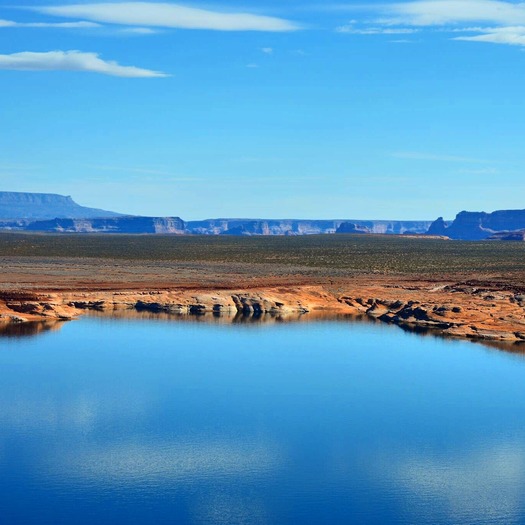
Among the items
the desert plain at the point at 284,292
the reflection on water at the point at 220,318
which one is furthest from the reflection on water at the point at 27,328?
the desert plain at the point at 284,292

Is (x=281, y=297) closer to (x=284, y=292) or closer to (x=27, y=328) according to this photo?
(x=284, y=292)

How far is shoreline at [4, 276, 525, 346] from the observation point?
5619cm

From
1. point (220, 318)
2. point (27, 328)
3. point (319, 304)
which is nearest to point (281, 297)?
point (319, 304)

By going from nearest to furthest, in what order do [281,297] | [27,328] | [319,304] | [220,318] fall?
[27,328]
[220,318]
[281,297]
[319,304]

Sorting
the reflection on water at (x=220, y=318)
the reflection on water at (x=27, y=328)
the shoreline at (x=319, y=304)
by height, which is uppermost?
the shoreline at (x=319, y=304)

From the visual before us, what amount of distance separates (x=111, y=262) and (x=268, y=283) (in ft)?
102

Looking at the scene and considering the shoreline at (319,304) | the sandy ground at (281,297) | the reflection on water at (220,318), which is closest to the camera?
the reflection on water at (220,318)

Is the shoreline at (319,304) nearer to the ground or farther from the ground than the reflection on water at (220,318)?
farther from the ground

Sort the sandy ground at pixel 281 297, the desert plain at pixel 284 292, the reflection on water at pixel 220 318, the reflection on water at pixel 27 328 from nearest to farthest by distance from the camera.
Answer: the reflection on water at pixel 27 328
the reflection on water at pixel 220 318
the sandy ground at pixel 281 297
the desert plain at pixel 284 292

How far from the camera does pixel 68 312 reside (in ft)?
192

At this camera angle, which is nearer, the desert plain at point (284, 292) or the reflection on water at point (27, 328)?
the reflection on water at point (27, 328)

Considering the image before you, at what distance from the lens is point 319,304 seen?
6588 cm

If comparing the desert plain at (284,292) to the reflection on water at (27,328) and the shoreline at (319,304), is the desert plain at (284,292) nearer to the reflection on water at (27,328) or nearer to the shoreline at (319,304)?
the shoreline at (319,304)

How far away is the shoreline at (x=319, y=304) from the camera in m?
56.2
